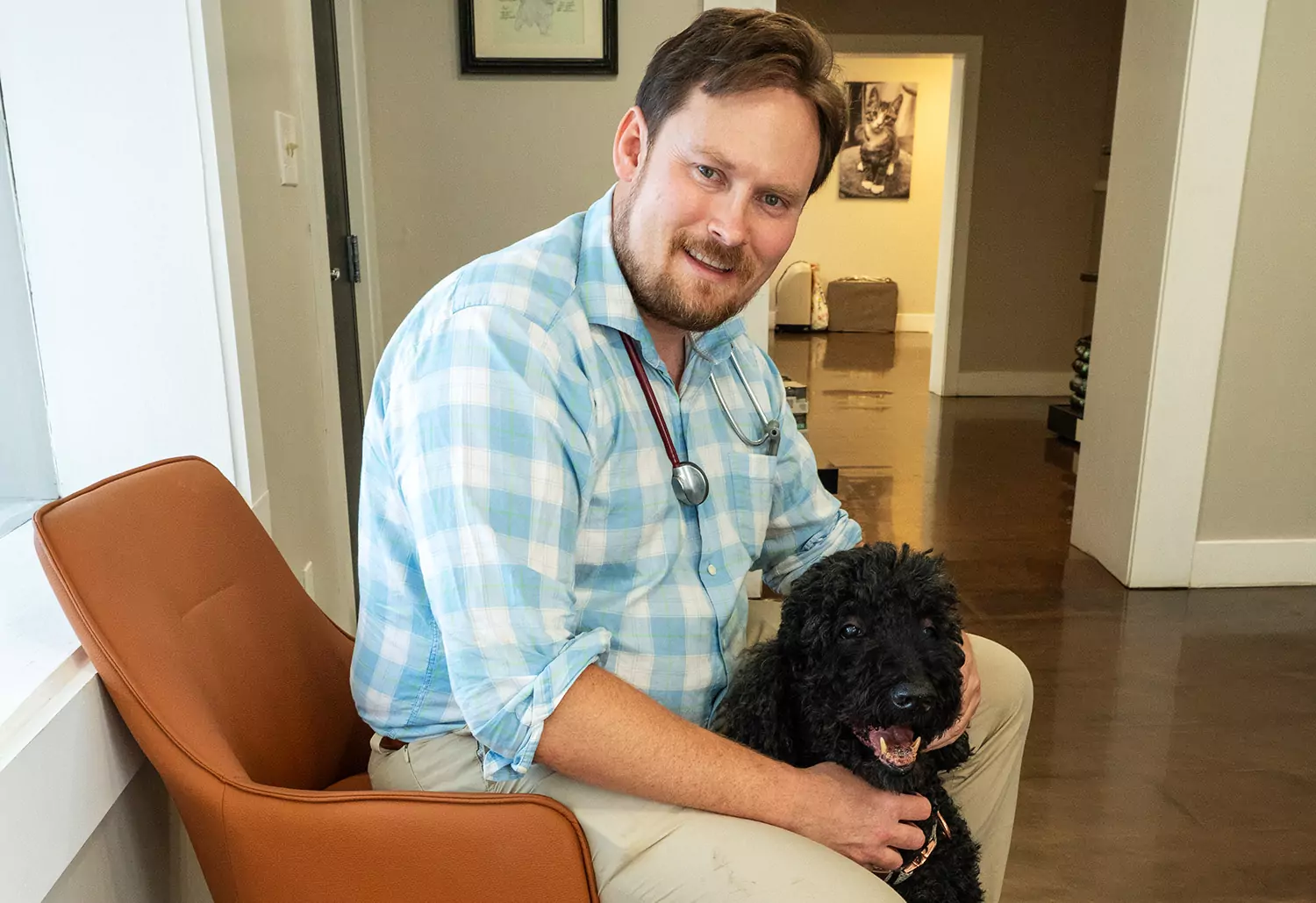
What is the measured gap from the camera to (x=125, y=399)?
4.18 feet

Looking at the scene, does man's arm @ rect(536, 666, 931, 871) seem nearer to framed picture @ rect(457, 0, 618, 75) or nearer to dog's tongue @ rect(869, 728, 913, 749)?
dog's tongue @ rect(869, 728, 913, 749)

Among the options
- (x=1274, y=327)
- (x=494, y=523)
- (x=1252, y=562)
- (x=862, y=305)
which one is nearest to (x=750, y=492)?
(x=494, y=523)

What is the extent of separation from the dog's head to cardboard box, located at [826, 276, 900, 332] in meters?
8.50

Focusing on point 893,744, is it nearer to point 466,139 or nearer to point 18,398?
Result: point 18,398

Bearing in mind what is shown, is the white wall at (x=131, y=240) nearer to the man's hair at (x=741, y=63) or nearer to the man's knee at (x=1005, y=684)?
the man's hair at (x=741, y=63)

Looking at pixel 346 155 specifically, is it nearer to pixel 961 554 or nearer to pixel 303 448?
pixel 303 448

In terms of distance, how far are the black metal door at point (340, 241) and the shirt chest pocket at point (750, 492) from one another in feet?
4.63

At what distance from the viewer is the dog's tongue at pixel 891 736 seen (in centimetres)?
99

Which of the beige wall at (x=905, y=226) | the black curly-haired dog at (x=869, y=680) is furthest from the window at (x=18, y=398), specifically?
the beige wall at (x=905, y=226)

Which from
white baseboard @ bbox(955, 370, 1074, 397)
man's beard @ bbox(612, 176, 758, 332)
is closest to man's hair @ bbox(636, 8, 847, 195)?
man's beard @ bbox(612, 176, 758, 332)

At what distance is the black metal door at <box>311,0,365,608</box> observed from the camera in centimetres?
238

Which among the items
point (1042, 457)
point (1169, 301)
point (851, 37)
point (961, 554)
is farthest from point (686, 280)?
point (851, 37)

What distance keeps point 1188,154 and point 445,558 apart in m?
2.72

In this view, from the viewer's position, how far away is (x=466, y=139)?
270 cm
